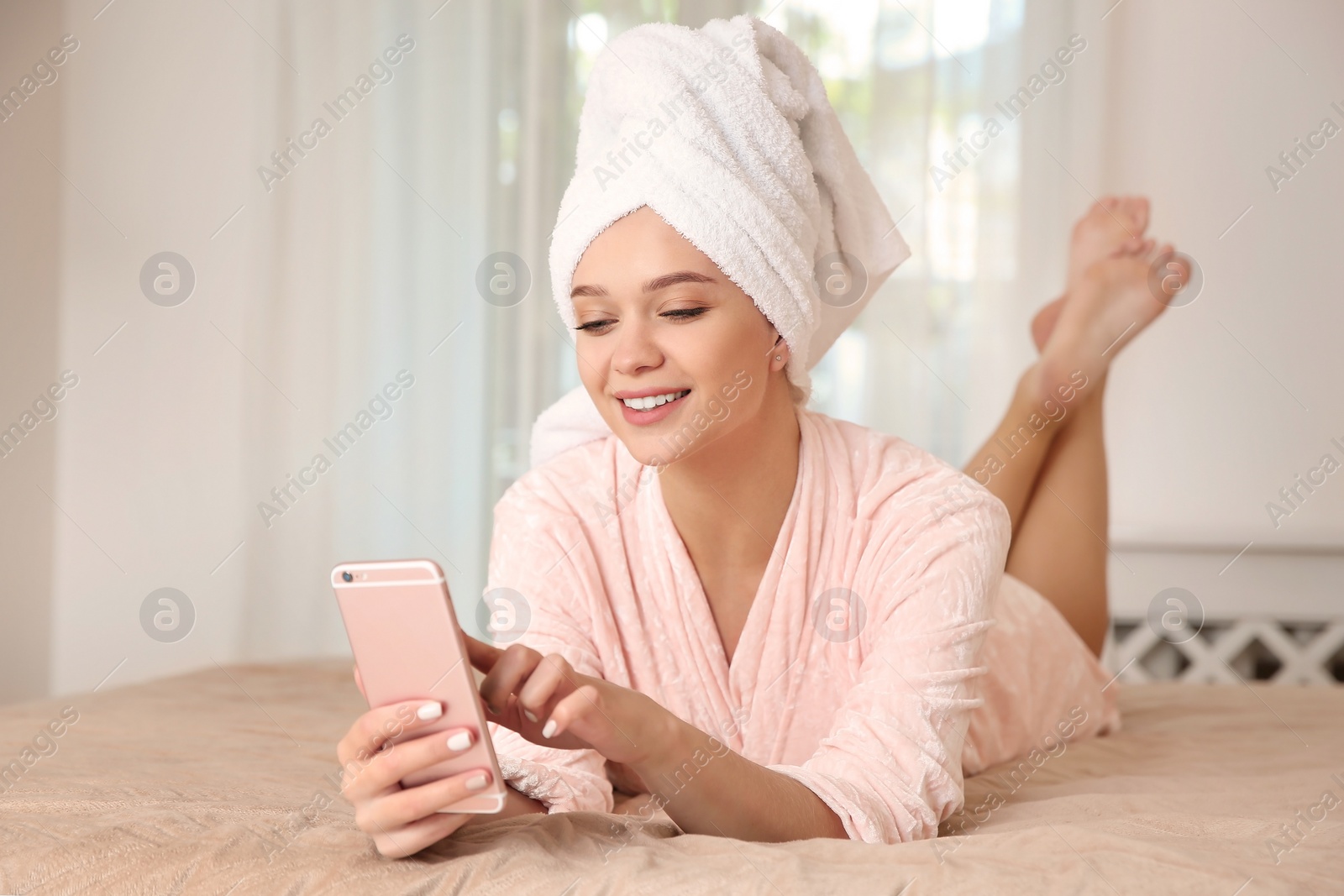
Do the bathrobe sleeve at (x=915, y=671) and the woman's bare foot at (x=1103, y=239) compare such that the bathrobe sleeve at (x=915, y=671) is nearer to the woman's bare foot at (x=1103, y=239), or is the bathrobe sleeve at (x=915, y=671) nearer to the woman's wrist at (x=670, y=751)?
the woman's wrist at (x=670, y=751)

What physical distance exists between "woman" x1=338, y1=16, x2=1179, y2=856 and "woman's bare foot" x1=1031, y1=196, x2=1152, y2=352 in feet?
2.95

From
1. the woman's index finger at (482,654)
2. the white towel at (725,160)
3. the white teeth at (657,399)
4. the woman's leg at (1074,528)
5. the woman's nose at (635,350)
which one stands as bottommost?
the woman's leg at (1074,528)

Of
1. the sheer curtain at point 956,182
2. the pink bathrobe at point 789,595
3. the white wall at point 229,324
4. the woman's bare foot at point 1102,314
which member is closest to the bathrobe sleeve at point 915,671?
the pink bathrobe at point 789,595

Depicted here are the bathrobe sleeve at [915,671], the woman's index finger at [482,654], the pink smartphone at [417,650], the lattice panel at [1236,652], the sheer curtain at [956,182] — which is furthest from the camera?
the sheer curtain at [956,182]

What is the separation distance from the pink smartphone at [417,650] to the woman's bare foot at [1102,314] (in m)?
1.47

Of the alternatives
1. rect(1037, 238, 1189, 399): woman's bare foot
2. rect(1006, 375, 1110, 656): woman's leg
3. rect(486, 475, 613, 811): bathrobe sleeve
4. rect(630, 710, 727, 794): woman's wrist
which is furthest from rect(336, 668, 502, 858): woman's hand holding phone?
rect(1037, 238, 1189, 399): woman's bare foot

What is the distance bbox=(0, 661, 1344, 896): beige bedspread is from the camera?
75 cm

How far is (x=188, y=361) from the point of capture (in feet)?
9.27

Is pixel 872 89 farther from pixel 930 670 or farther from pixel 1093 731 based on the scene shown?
pixel 930 670

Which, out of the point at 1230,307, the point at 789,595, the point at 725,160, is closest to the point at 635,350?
the point at 725,160

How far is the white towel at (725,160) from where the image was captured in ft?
3.56

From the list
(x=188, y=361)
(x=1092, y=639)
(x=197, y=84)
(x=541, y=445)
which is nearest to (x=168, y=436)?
(x=188, y=361)

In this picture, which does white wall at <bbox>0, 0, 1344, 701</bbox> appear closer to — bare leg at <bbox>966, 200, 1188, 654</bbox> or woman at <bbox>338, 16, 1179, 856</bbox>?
bare leg at <bbox>966, 200, 1188, 654</bbox>

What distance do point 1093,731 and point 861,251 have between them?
0.80m
